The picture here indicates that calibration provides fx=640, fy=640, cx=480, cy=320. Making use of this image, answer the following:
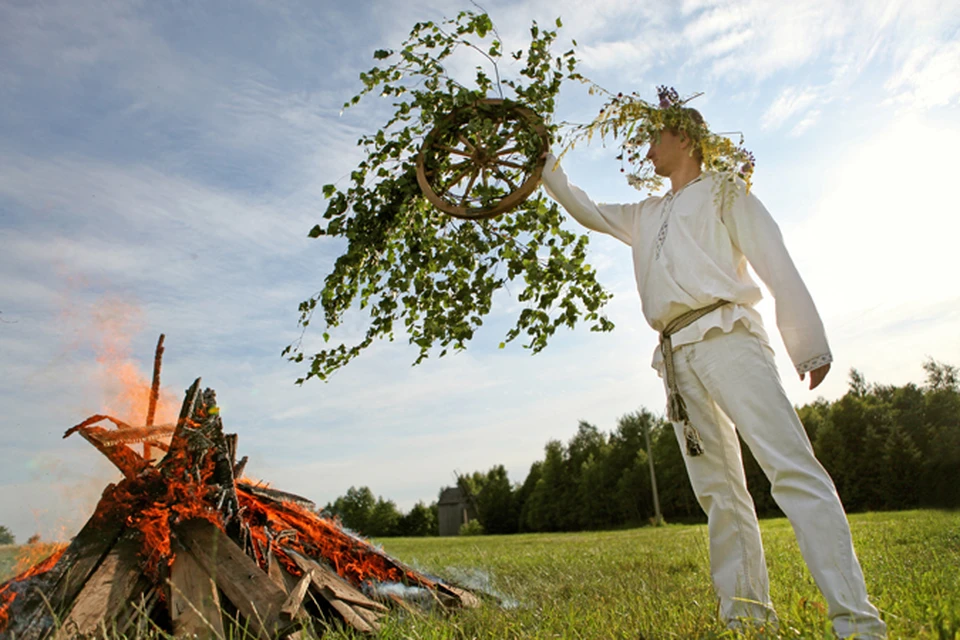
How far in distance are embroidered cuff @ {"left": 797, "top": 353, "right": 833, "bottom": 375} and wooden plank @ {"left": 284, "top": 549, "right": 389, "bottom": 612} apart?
2479 millimetres

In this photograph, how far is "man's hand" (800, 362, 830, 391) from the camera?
8.75 feet

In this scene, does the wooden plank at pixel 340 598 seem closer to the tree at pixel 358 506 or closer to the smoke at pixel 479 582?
the smoke at pixel 479 582

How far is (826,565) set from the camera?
2.38 meters

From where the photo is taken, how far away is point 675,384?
2.99 m

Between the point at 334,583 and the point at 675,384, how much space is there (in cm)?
227

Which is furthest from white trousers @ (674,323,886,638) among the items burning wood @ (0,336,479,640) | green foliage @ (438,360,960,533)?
green foliage @ (438,360,960,533)

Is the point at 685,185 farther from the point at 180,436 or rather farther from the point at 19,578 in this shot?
the point at 19,578

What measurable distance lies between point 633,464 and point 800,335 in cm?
4106

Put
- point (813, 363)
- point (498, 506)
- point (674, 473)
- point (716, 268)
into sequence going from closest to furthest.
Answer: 1. point (813, 363)
2. point (716, 268)
3. point (674, 473)
4. point (498, 506)

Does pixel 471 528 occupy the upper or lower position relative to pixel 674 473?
lower

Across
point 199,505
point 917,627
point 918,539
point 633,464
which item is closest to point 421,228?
point 199,505

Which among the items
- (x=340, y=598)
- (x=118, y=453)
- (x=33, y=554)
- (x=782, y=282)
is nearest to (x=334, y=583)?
(x=340, y=598)

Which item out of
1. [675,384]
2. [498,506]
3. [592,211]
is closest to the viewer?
[675,384]

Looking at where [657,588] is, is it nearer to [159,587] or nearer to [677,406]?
[677,406]
